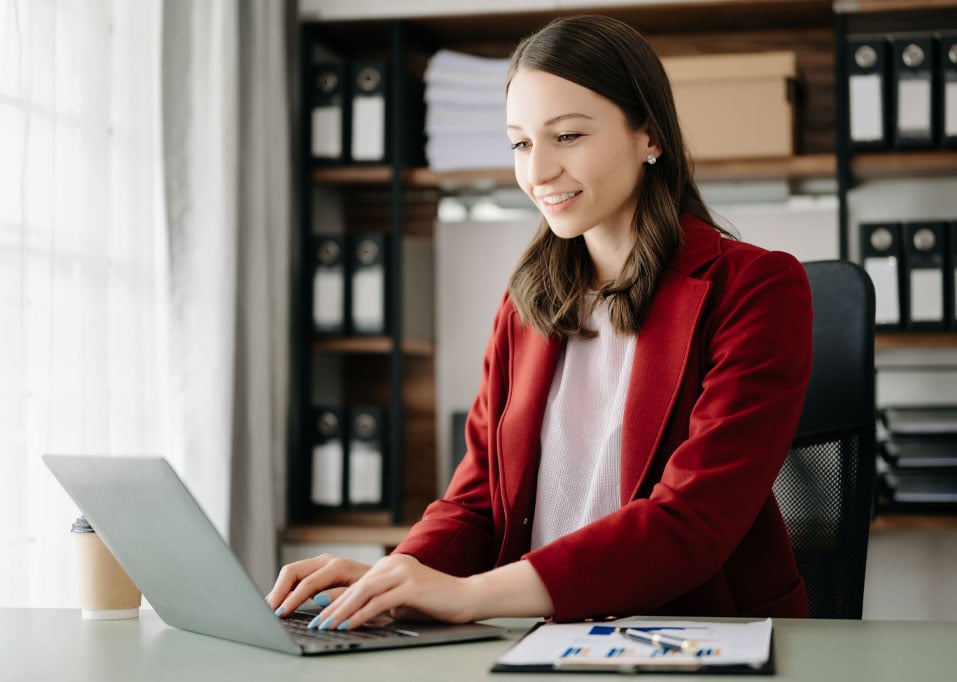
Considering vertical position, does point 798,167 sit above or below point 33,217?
above

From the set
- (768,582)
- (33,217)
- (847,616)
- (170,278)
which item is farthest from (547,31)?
(170,278)

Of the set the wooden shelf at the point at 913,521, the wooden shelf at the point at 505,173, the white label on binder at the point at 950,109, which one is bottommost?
the wooden shelf at the point at 913,521

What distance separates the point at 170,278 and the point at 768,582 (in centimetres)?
148

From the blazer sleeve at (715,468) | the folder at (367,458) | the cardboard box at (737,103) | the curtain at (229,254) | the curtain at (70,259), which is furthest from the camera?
the folder at (367,458)

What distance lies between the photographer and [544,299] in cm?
149

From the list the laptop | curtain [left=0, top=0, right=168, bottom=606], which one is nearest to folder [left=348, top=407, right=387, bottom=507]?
curtain [left=0, top=0, right=168, bottom=606]

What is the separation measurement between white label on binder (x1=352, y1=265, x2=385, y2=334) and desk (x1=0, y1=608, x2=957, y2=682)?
1.78 m

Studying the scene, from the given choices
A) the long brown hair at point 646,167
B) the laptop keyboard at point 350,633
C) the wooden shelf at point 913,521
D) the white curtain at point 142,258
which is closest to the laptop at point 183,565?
the laptop keyboard at point 350,633

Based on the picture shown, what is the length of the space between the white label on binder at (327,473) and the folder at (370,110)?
708 millimetres

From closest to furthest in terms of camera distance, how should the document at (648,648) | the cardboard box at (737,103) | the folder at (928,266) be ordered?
the document at (648,648)
the folder at (928,266)
the cardboard box at (737,103)

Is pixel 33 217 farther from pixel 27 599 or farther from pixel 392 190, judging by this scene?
pixel 392 190

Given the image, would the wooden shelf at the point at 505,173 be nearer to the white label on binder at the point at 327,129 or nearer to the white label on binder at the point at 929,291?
the white label on binder at the point at 327,129

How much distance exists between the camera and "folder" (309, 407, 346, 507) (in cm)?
278

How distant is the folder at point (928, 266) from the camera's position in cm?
249
